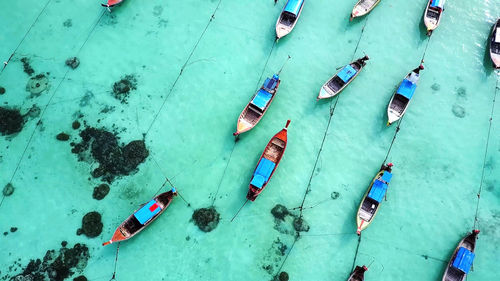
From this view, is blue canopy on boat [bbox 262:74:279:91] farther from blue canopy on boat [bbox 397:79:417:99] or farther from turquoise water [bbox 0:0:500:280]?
blue canopy on boat [bbox 397:79:417:99]

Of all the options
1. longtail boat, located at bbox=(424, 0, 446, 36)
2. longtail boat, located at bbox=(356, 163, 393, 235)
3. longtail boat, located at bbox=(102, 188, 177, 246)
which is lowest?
longtail boat, located at bbox=(102, 188, 177, 246)

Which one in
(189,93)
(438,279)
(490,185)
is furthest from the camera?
(189,93)

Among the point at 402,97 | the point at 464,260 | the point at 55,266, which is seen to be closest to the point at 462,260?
the point at 464,260

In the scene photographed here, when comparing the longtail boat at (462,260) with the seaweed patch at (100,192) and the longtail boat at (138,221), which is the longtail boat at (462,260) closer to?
the longtail boat at (138,221)

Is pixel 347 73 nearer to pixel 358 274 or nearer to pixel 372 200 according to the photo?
pixel 372 200

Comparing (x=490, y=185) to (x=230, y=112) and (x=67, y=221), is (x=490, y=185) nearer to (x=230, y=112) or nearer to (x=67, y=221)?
(x=230, y=112)

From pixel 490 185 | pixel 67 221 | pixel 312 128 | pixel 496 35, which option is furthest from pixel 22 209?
pixel 496 35

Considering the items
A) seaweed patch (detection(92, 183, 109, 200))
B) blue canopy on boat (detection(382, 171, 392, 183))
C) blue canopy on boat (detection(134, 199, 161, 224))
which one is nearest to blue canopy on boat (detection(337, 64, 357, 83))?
blue canopy on boat (detection(382, 171, 392, 183))
